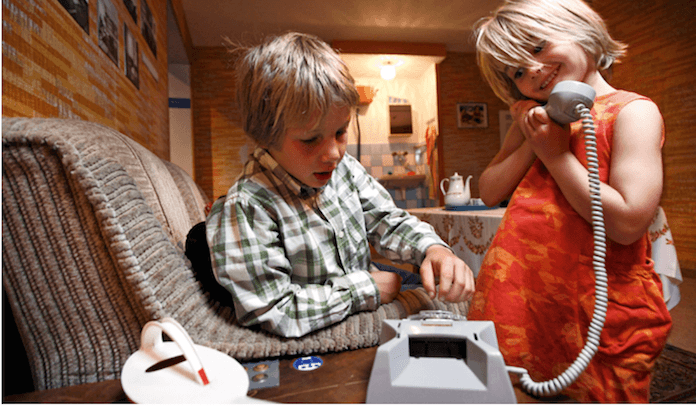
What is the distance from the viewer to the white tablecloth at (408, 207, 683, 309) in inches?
Result: 39.4

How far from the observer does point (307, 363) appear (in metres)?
0.54

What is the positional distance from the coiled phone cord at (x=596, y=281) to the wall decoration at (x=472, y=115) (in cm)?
464

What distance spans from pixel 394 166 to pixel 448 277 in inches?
175

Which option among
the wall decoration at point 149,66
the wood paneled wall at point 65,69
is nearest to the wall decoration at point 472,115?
the wall decoration at point 149,66

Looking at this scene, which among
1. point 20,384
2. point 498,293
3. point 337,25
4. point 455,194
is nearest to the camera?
point 20,384

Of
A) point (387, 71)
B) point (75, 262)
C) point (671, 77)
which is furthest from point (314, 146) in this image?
point (387, 71)

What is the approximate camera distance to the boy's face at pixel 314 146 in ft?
2.15

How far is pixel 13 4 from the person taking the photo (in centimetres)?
Answer: 77

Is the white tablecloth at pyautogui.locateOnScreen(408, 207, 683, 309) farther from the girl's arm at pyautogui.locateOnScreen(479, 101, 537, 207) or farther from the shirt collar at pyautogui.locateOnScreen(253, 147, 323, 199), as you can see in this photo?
the shirt collar at pyautogui.locateOnScreen(253, 147, 323, 199)

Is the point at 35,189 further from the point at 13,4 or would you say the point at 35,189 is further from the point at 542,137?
the point at 542,137

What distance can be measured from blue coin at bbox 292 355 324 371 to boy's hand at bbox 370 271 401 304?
19cm

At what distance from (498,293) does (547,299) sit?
0.28 ft

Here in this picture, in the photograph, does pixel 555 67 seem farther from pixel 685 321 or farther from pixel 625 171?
pixel 685 321

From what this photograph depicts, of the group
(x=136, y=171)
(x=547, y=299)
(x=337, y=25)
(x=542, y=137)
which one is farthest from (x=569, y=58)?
(x=337, y=25)
